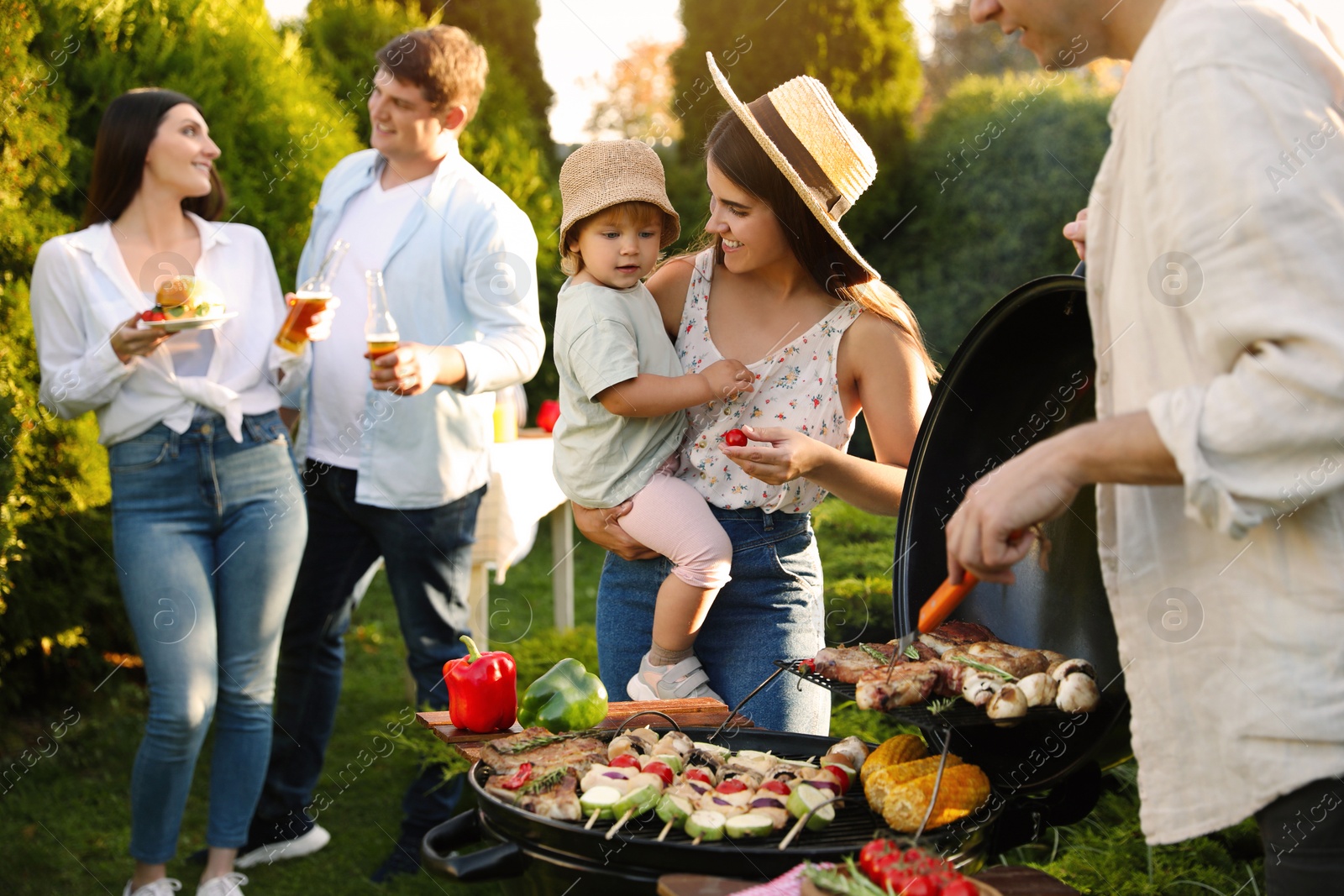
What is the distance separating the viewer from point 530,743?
208 centimetres

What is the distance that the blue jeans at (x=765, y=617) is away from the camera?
243 centimetres

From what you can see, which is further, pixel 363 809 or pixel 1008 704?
pixel 363 809

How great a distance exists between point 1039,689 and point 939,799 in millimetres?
226

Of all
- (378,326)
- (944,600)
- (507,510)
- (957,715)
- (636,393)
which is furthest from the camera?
(507,510)

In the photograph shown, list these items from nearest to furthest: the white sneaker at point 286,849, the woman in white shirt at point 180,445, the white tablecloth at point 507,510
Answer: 1. the woman in white shirt at point 180,445
2. the white sneaker at point 286,849
3. the white tablecloth at point 507,510

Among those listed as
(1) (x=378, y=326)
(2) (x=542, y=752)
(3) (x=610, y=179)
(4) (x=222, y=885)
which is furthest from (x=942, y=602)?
(4) (x=222, y=885)

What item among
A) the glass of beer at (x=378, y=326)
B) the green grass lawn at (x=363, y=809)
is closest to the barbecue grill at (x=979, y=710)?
the green grass lawn at (x=363, y=809)

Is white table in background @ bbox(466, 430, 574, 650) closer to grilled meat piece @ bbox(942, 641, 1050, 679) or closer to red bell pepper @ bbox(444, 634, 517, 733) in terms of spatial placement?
red bell pepper @ bbox(444, 634, 517, 733)

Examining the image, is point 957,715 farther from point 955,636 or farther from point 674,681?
point 674,681

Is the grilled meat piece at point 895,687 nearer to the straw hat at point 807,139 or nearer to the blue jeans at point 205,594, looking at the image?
the straw hat at point 807,139

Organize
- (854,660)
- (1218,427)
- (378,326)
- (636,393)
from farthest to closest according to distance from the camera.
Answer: (378,326), (636,393), (854,660), (1218,427)

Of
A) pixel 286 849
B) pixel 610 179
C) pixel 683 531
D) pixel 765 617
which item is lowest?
pixel 286 849

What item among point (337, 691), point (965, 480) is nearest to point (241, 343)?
point (337, 691)

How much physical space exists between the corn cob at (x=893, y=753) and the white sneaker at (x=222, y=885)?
101 inches
